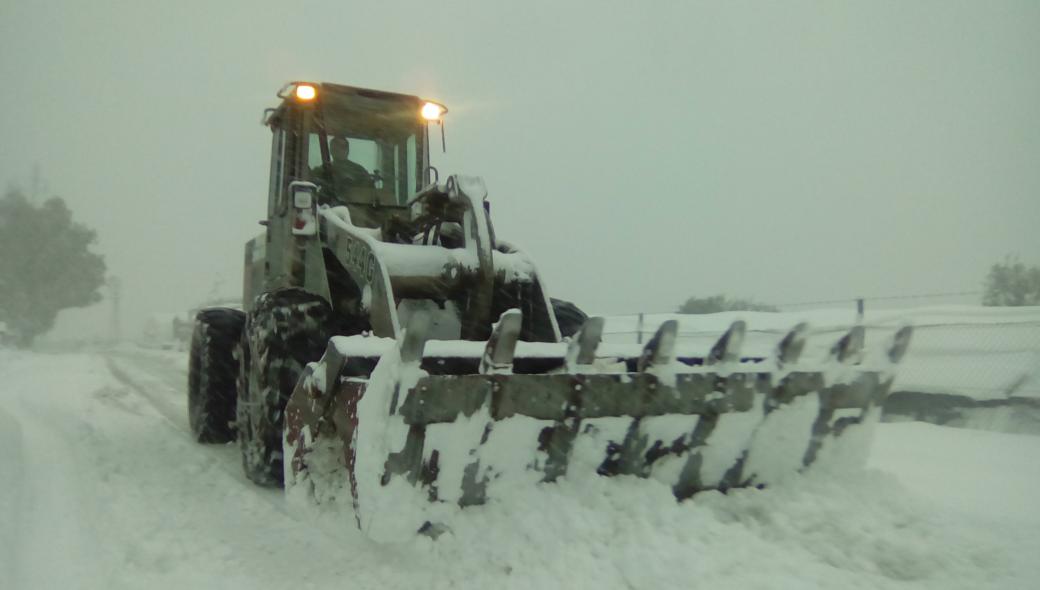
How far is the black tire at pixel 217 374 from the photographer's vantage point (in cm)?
567

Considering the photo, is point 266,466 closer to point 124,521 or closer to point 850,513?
point 124,521

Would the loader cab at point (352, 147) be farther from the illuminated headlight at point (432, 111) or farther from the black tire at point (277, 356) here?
the black tire at point (277, 356)

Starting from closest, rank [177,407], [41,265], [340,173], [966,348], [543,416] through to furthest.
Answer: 1. [543,416]
2. [340,173]
3. [966,348]
4. [177,407]
5. [41,265]

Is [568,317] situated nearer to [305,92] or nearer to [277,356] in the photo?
[277,356]

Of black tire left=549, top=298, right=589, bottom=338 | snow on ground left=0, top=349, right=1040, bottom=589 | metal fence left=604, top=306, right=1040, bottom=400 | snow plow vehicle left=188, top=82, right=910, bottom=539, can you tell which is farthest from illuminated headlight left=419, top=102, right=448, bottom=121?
metal fence left=604, top=306, right=1040, bottom=400

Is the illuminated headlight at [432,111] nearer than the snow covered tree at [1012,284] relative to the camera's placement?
Yes

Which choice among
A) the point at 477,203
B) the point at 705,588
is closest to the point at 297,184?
the point at 477,203

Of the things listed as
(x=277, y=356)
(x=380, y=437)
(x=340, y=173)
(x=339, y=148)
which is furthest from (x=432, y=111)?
(x=380, y=437)

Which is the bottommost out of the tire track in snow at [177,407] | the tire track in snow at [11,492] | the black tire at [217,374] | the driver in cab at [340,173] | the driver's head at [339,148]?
the tire track in snow at [177,407]

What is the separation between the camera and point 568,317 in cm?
501

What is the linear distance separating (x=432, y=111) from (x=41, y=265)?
4161cm

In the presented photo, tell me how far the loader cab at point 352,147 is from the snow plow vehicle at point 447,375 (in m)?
0.02

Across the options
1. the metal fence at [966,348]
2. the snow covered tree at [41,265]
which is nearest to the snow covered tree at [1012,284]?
the metal fence at [966,348]

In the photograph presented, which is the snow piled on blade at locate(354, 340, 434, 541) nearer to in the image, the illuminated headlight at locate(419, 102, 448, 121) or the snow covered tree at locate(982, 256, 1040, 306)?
the illuminated headlight at locate(419, 102, 448, 121)
